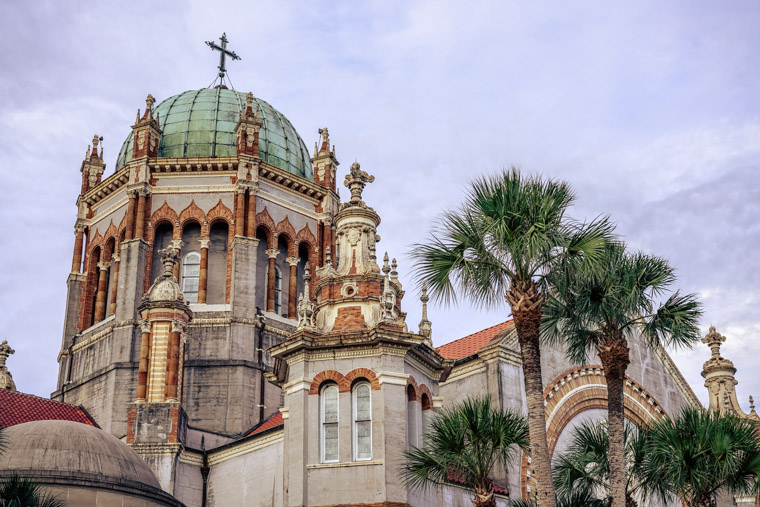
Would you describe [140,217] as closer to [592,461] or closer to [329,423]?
[329,423]

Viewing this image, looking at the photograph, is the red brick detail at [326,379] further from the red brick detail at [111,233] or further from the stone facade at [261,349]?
the red brick detail at [111,233]

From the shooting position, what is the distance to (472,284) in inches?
876

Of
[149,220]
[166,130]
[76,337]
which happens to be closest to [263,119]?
[166,130]

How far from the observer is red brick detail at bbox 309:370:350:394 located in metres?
27.5

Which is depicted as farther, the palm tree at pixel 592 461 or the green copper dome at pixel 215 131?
the green copper dome at pixel 215 131

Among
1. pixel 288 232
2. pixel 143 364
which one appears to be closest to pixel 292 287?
pixel 288 232

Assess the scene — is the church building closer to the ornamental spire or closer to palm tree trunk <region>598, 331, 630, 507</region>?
the ornamental spire

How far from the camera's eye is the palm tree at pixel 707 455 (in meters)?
22.5

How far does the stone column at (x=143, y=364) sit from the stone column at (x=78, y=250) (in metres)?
10.1

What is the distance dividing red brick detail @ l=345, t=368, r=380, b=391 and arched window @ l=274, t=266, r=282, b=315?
15.1 meters

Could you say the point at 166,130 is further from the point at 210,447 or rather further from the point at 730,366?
the point at 730,366

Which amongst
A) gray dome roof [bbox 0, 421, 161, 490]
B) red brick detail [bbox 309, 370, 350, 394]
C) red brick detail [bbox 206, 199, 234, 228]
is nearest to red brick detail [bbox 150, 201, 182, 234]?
red brick detail [bbox 206, 199, 234, 228]

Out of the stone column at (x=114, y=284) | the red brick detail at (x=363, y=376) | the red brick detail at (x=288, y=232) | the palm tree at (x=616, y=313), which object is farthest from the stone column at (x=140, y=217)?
the palm tree at (x=616, y=313)

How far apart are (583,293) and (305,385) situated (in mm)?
8213
